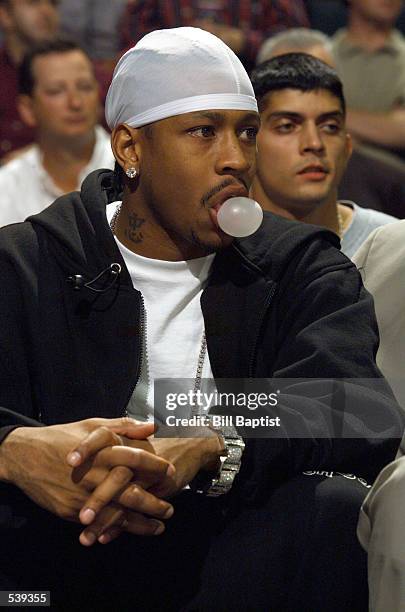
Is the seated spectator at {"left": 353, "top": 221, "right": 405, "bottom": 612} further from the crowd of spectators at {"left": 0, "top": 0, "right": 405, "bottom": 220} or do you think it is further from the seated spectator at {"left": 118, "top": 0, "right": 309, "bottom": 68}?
the seated spectator at {"left": 118, "top": 0, "right": 309, "bottom": 68}

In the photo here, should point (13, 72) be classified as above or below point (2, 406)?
above

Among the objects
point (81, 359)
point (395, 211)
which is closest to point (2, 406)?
point (81, 359)

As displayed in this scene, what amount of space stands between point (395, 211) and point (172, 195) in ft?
6.87

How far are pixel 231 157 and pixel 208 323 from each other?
1.02ft

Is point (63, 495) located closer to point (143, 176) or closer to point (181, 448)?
point (181, 448)

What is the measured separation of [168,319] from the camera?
2.30 m

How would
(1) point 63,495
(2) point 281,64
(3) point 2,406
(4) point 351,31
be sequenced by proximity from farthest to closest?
(4) point 351,31 < (2) point 281,64 < (3) point 2,406 < (1) point 63,495

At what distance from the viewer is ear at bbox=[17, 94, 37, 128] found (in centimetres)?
484

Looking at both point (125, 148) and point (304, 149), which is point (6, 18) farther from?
point (125, 148)

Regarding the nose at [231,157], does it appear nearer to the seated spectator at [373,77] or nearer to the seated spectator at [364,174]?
the seated spectator at [364,174]

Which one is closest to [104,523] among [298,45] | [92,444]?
[92,444]

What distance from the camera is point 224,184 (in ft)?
7.35

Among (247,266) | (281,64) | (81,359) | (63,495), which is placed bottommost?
(63,495)

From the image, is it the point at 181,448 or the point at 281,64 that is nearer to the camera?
the point at 181,448
